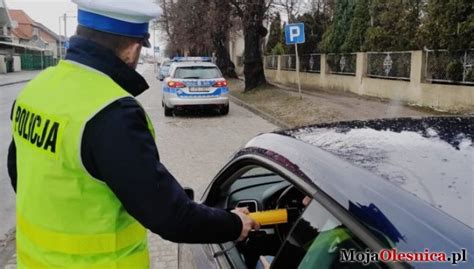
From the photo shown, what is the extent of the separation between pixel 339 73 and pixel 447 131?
69.8ft

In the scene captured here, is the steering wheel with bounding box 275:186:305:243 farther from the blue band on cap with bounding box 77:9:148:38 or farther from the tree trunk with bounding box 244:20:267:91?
the tree trunk with bounding box 244:20:267:91

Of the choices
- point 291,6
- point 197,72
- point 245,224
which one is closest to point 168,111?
point 197,72

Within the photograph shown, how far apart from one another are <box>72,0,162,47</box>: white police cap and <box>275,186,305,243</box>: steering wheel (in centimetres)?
110

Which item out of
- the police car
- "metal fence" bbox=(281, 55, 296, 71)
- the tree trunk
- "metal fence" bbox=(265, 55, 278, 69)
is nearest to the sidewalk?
"metal fence" bbox=(265, 55, 278, 69)

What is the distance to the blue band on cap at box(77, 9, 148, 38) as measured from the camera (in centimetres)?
170

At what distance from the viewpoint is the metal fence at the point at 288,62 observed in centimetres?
3025

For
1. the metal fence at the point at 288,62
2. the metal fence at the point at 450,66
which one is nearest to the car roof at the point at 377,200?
the metal fence at the point at 450,66

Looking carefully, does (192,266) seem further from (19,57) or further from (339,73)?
(19,57)

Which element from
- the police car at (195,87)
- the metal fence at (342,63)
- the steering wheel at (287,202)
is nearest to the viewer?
the steering wheel at (287,202)

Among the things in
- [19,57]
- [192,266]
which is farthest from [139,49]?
[19,57]

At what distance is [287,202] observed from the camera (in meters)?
2.58

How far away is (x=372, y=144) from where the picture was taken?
1.93 m

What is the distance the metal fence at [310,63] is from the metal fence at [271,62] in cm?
606

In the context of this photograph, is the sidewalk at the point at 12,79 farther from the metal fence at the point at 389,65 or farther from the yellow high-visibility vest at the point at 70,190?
the yellow high-visibility vest at the point at 70,190
